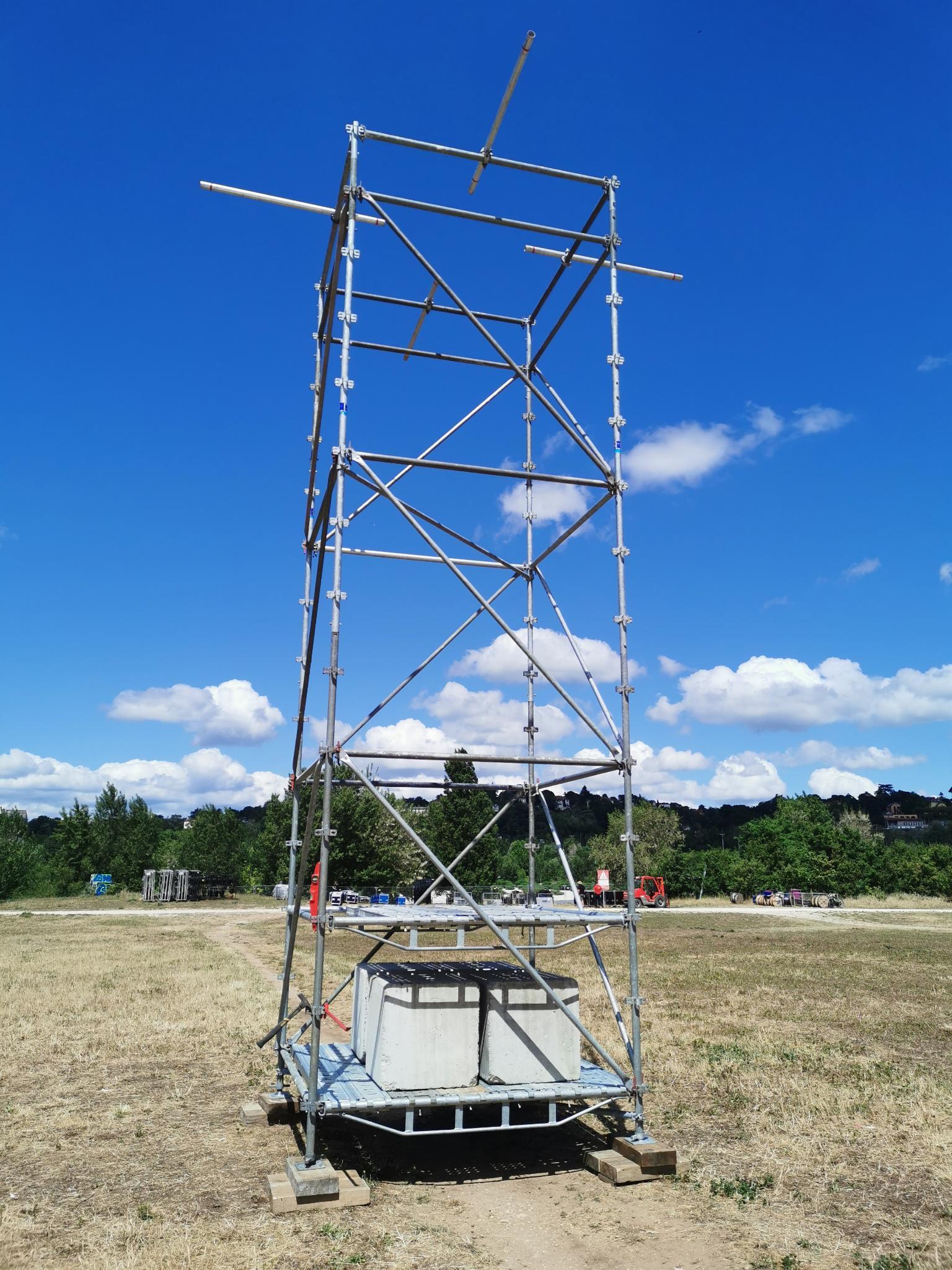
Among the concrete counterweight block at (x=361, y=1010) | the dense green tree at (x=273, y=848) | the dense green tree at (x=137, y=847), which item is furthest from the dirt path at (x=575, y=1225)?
the dense green tree at (x=137, y=847)

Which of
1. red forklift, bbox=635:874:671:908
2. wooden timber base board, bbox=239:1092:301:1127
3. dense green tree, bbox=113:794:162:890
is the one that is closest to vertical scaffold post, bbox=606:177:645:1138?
wooden timber base board, bbox=239:1092:301:1127

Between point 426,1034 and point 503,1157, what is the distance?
1.69 meters

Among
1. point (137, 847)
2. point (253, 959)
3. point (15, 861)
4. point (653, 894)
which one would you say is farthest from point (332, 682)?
point (137, 847)

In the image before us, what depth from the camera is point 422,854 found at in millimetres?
54562

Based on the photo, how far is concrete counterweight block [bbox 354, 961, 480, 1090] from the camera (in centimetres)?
739

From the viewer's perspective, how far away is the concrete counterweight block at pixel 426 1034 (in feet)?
24.3

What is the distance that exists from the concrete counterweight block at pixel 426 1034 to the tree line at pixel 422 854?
36.2 meters

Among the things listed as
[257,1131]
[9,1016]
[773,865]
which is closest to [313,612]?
[257,1131]

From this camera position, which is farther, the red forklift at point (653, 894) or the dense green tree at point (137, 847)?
the dense green tree at point (137, 847)

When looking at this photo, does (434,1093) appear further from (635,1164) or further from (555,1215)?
(635,1164)

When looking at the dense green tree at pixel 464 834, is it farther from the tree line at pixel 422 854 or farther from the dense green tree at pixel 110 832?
the dense green tree at pixel 110 832

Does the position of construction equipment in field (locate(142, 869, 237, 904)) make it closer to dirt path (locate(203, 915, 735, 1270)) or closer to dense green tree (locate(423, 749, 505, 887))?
dense green tree (locate(423, 749, 505, 887))

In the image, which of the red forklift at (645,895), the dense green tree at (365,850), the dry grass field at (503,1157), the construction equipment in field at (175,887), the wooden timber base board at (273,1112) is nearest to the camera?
the dry grass field at (503,1157)

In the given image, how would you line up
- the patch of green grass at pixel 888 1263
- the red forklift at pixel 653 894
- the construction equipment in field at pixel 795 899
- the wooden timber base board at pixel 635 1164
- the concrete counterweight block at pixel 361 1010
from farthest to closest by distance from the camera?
the construction equipment in field at pixel 795 899, the red forklift at pixel 653 894, the concrete counterweight block at pixel 361 1010, the wooden timber base board at pixel 635 1164, the patch of green grass at pixel 888 1263
